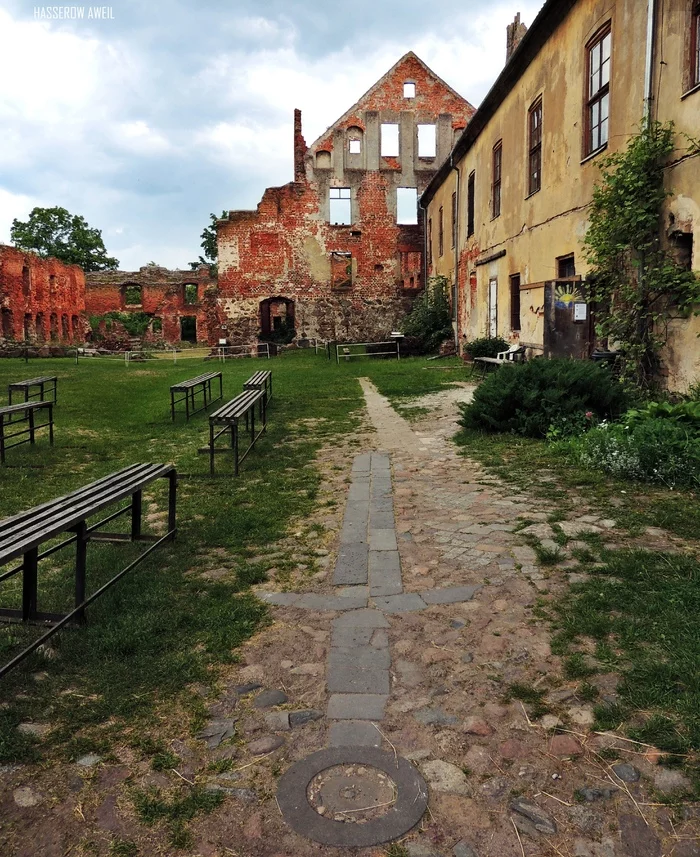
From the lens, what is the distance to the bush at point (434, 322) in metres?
24.3

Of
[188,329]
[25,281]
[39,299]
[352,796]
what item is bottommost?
[352,796]

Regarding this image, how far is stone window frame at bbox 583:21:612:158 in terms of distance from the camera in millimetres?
10094

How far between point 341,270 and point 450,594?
90.5 feet

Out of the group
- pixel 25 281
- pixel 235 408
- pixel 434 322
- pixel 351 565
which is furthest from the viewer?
pixel 25 281

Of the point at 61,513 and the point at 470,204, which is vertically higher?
the point at 470,204

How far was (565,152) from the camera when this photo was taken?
11.8 metres

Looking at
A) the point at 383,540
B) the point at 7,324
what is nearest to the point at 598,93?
the point at 383,540

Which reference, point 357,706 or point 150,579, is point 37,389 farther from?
point 357,706

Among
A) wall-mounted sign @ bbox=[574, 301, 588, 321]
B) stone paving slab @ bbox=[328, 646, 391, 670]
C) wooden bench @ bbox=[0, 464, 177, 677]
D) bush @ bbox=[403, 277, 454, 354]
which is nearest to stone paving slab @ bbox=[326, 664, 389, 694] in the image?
stone paving slab @ bbox=[328, 646, 391, 670]

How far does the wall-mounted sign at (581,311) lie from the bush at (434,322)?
516 inches

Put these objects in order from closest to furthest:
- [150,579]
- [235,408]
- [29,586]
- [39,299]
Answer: [29,586] → [150,579] → [235,408] → [39,299]

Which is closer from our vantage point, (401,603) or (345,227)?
(401,603)

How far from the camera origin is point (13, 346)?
30.8 meters

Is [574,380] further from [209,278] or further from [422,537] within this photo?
[209,278]
